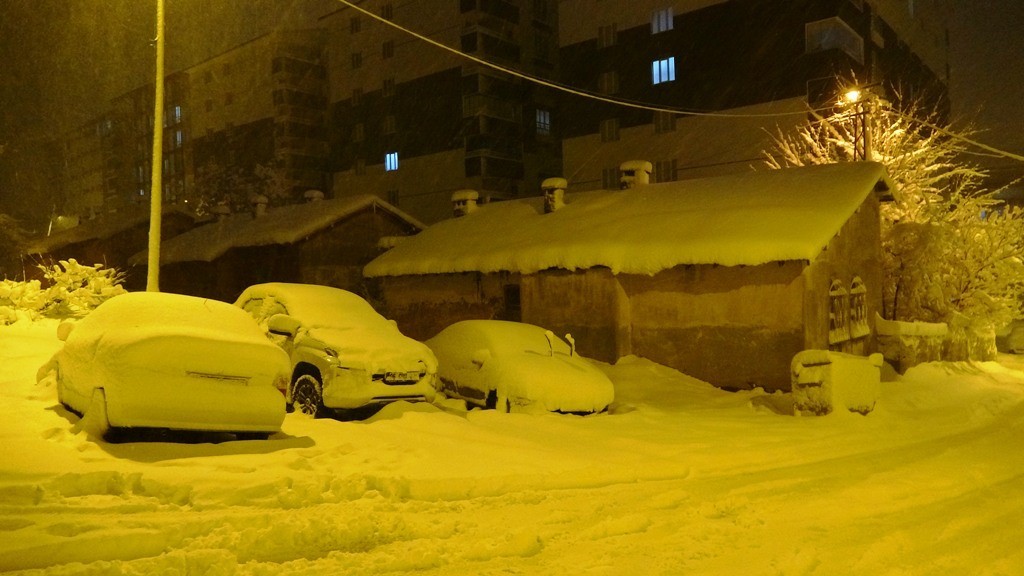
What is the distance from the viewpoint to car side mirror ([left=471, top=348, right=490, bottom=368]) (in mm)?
11578

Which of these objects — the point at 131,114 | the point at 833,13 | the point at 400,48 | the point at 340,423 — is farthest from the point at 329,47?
the point at 340,423

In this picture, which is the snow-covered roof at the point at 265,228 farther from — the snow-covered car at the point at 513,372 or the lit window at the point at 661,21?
the lit window at the point at 661,21

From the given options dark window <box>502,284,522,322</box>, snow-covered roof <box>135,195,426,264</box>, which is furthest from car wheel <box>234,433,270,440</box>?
snow-covered roof <box>135,195,426,264</box>

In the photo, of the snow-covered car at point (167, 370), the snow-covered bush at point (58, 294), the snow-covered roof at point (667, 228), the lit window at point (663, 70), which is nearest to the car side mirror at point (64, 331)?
the snow-covered car at point (167, 370)

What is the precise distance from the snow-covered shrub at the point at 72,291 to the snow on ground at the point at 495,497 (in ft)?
4.47

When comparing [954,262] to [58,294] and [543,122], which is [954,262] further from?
[543,122]

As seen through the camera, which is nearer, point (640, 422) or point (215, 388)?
point (215, 388)

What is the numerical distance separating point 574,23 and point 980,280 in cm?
2536

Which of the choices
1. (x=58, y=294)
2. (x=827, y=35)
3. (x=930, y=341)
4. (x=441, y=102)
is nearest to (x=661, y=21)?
(x=827, y=35)

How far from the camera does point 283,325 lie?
1080 centimetres

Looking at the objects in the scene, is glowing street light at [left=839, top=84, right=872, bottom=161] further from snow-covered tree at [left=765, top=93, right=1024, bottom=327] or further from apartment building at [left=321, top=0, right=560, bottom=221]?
apartment building at [left=321, top=0, right=560, bottom=221]

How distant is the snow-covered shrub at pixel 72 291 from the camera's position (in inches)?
473

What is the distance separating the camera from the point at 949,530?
612 cm

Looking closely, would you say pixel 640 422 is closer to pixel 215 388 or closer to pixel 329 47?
pixel 215 388
